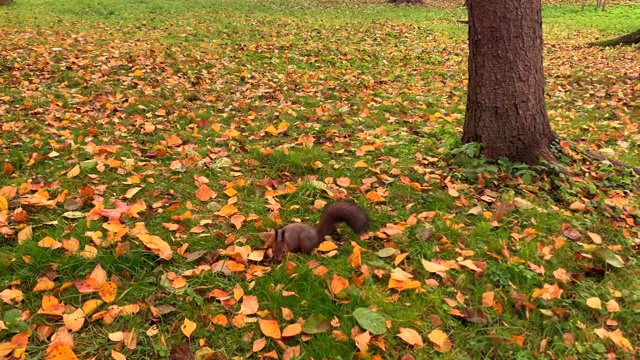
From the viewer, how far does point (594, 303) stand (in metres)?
2.42

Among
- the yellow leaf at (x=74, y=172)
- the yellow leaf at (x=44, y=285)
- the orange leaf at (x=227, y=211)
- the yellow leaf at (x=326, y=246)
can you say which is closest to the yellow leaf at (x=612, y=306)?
the yellow leaf at (x=326, y=246)

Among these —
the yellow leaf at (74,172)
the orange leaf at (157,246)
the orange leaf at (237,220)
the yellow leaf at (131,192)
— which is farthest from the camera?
the yellow leaf at (74,172)

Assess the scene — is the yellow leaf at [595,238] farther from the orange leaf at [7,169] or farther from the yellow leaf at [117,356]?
the orange leaf at [7,169]

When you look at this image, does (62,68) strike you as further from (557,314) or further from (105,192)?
(557,314)

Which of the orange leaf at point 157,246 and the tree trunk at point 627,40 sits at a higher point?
the tree trunk at point 627,40

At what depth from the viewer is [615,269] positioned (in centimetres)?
275

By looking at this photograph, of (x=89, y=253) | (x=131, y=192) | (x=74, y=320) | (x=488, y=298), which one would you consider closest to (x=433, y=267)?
(x=488, y=298)

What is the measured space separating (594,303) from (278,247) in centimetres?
184

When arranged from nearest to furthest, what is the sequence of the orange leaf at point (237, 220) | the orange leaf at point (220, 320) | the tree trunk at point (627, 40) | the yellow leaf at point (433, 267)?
1. the orange leaf at point (220, 320)
2. the yellow leaf at point (433, 267)
3. the orange leaf at point (237, 220)
4. the tree trunk at point (627, 40)

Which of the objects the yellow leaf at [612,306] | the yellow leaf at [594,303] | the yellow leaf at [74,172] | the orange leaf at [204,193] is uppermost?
the yellow leaf at [74,172]

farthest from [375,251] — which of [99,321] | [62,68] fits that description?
[62,68]

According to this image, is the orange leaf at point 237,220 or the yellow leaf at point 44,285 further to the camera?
the orange leaf at point 237,220

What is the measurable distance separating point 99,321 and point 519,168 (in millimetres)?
3409

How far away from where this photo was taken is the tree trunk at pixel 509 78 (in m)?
3.83
